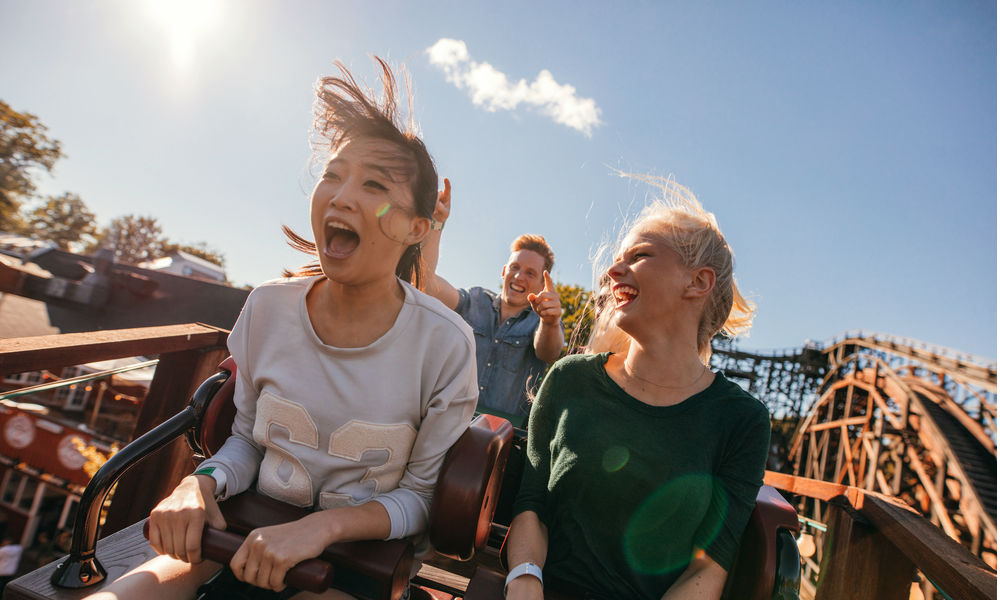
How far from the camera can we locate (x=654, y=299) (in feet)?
4.57

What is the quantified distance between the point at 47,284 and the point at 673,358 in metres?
17.8

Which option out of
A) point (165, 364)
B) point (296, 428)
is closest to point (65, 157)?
point (165, 364)

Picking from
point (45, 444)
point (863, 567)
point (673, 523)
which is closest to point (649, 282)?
point (673, 523)

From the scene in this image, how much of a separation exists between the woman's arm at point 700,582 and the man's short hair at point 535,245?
2.15 m

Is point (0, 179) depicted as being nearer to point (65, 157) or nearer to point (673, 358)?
point (65, 157)

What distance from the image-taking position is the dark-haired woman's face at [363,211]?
116 centimetres

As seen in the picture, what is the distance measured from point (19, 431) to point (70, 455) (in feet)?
3.84

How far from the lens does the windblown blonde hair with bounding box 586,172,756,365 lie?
1462 millimetres

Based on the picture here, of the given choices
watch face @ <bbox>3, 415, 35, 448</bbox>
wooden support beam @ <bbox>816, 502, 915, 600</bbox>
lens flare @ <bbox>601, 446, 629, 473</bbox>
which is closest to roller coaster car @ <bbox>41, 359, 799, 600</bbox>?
lens flare @ <bbox>601, 446, 629, 473</bbox>

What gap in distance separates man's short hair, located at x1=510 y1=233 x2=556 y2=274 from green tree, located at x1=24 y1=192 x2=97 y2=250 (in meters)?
39.4

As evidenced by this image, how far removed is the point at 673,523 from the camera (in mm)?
1225

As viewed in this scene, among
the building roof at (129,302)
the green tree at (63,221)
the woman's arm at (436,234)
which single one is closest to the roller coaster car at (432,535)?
the woman's arm at (436,234)

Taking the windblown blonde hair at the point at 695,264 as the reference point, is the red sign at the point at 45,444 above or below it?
below

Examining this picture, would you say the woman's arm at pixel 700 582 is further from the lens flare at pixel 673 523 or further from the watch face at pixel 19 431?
the watch face at pixel 19 431
